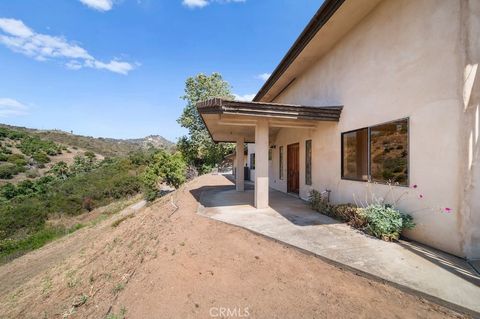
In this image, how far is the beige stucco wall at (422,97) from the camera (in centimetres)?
361

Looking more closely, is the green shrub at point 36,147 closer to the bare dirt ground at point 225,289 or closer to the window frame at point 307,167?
the bare dirt ground at point 225,289

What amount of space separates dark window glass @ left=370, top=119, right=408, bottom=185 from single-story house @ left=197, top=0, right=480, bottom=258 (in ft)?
0.07

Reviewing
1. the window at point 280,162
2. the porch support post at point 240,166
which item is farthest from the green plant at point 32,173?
the window at point 280,162

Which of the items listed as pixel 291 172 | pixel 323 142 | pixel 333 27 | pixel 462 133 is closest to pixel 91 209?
pixel 291 172

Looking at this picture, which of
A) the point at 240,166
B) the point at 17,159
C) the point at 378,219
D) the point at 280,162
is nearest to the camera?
the point at 378,219

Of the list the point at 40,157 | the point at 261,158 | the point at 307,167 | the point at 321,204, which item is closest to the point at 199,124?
the point at 307,167

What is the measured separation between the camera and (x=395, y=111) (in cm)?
479

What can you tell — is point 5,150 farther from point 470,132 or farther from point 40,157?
point 470,132

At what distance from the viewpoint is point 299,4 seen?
913cm

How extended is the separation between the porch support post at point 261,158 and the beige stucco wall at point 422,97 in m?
2.36

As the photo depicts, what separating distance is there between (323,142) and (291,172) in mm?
3237

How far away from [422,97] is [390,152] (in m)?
1.30

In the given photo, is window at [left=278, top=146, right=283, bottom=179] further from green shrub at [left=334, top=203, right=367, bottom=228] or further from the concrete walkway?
green shrub at [left=334, top=203, right=367, bottom=228]

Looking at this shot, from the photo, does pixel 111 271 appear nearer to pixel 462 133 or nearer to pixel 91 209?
pixel 462 133
